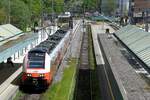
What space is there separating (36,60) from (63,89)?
359 cm

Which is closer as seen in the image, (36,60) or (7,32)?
(36,60)

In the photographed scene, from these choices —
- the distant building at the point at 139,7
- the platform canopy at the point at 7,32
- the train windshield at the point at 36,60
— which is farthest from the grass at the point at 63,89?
the distant building at the point at 139,7

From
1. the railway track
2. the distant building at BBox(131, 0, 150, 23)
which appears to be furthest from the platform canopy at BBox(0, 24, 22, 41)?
the distant building at BBox(131, 0, 150, 23)

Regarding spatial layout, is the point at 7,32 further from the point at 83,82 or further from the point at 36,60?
the point at 36,60

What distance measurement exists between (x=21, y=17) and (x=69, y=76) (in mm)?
39576

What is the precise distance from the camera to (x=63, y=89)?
33375 millimetres

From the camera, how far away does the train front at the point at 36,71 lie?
31219 millimetres

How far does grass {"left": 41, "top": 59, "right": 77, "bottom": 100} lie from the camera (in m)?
31.0

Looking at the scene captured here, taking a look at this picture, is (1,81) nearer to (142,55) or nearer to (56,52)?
(56,52)

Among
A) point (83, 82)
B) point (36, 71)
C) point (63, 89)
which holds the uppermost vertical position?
point (36, 71)

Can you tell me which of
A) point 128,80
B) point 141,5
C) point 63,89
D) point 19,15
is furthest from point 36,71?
point 141,5

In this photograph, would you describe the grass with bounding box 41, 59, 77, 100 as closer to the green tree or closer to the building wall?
the green tree

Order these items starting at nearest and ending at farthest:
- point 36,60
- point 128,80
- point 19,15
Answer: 1. point 128,80
2. point 36,60
3. point 19,15

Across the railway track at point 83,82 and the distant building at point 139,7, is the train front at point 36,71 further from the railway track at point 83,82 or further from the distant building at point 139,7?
the distant building at point 139,7
